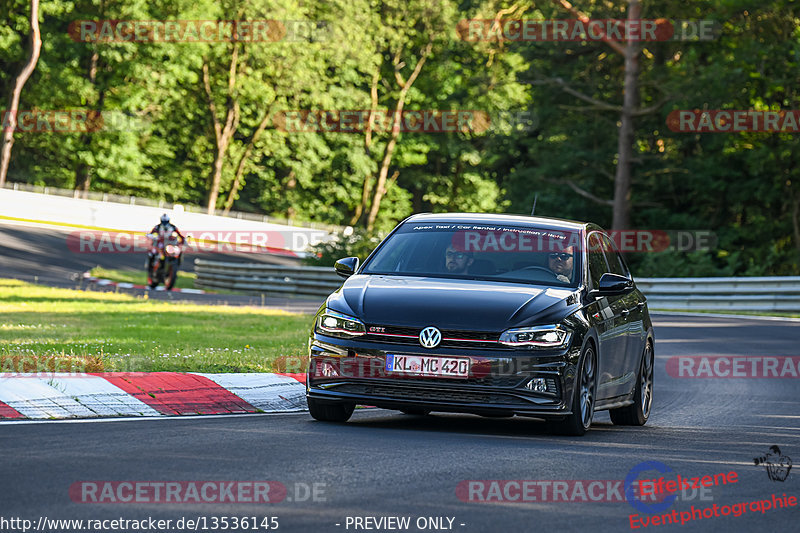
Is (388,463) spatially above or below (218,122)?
below

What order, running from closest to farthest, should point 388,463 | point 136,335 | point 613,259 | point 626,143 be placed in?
point 388,463
point 613,259
point 136,335
point 626,143

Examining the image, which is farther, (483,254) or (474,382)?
(483,254)

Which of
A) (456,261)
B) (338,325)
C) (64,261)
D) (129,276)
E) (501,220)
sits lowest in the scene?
(129,276)

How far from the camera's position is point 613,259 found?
12.1m

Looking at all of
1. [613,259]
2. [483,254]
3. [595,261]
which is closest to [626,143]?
[613,259]

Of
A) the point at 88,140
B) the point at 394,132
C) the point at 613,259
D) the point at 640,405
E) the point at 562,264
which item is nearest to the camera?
the point at 562,264

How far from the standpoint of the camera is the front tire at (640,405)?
38.1 ft

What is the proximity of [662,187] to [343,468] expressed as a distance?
127 feet

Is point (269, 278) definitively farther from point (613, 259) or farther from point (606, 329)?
point (606, 329)

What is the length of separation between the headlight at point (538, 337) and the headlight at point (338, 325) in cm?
100

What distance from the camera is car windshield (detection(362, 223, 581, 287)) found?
10.5m

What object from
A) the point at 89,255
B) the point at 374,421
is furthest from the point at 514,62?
the point at 374,421

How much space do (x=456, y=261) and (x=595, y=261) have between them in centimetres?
126

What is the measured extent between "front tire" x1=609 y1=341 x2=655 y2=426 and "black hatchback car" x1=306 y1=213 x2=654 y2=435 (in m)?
0.63
